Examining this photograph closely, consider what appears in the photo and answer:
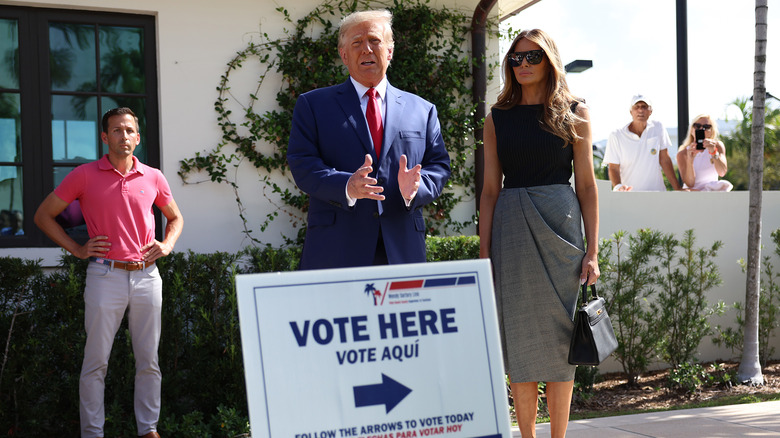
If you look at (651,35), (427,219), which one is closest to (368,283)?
(427,219)

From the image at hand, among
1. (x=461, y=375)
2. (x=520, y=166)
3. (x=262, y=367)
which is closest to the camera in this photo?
(x=262, y=367)

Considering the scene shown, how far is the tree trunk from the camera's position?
641 cm

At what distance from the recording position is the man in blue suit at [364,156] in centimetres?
283

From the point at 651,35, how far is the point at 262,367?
36.1 meters

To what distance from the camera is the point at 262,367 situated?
1861 millimetres

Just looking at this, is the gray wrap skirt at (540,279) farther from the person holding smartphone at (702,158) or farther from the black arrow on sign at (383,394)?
the person holding smartphone at (702,158)

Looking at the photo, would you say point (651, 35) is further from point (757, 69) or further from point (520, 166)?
point (520, 166)

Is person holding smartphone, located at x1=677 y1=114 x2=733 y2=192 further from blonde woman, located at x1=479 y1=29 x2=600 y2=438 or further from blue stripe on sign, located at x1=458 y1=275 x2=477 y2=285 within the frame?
blue stripe on sign, located at x1=458 y1=275 x2=477 y2=285

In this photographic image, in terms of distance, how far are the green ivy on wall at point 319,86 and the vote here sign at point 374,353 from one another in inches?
182

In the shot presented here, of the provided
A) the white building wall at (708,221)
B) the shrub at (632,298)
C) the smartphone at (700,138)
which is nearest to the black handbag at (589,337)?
the shrub at (632,298)

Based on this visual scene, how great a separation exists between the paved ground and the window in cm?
401

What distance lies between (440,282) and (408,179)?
0.66 metres

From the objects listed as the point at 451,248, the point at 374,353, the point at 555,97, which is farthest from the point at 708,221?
the point at 374,353

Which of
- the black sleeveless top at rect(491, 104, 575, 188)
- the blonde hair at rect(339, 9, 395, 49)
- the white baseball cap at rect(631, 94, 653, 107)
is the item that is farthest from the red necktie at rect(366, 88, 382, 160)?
the white baseball cap at rect(631, 94, 653, 107)
